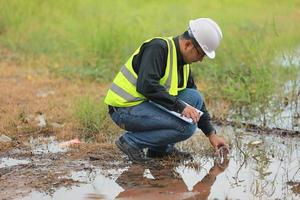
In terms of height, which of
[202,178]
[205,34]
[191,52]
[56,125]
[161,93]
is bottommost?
[202,178]

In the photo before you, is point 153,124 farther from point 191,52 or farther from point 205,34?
point 205,34

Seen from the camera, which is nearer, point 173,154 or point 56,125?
point 173,154

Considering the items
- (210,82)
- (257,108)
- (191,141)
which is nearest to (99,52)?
(210,82)

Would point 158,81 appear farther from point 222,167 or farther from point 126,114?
point 222,167

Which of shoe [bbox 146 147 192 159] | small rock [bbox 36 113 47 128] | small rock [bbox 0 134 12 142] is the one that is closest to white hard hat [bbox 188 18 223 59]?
shoe [bbox 146 147 192 159]

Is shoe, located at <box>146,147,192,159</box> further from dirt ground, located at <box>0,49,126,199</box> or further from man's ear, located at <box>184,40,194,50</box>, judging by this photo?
man's ear, located at <box>184,40,194,50</box>

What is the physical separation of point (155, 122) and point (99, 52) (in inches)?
158

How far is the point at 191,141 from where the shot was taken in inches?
221

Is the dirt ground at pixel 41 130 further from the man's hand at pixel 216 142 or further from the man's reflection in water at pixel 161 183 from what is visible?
the man's hand at pixel 216 142

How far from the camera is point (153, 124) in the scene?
4.88m

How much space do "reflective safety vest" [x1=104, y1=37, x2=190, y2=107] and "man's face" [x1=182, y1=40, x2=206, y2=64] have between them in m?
0.09

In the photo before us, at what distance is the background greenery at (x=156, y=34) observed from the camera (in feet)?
23.4

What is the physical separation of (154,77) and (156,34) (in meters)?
5.00

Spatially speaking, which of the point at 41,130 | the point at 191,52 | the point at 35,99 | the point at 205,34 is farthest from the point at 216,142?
the point at 35,99
